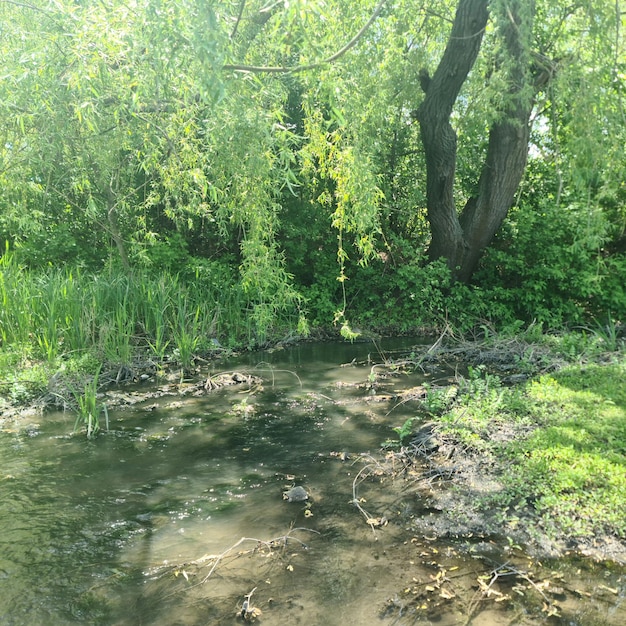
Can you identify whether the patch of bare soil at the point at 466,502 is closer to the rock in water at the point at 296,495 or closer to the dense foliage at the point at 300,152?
the rock in water at the point at 296,495

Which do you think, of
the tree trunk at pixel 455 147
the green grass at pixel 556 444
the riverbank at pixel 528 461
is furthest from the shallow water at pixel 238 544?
the tree trunk at pixel 455 147

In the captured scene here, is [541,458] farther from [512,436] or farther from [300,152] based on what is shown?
[300,152]

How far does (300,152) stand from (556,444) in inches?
124

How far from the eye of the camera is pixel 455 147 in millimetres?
9320

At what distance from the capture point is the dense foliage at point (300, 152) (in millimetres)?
3896

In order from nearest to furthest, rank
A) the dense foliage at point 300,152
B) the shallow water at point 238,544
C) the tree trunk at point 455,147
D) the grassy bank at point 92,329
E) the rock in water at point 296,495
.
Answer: the shallow water at point 238,544, the rock in water at point 296,495, the dense foliage at point 300,152, the grassy bank at point 92,329, the tree trunk at point 455,147

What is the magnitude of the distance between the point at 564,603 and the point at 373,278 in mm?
8127

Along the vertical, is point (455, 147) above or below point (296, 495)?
above

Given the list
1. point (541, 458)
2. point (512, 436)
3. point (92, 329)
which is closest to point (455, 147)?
point (512, 436)

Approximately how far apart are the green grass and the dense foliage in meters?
1.87

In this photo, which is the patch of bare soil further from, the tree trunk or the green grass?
the tree trunk

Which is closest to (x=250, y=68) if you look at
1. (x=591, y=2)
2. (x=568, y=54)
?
(x=591, y=2)

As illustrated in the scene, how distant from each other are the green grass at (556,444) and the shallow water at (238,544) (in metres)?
0.38

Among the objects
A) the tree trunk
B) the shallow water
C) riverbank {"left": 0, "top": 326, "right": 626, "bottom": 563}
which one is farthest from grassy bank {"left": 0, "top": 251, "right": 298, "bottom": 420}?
the tree trunk
